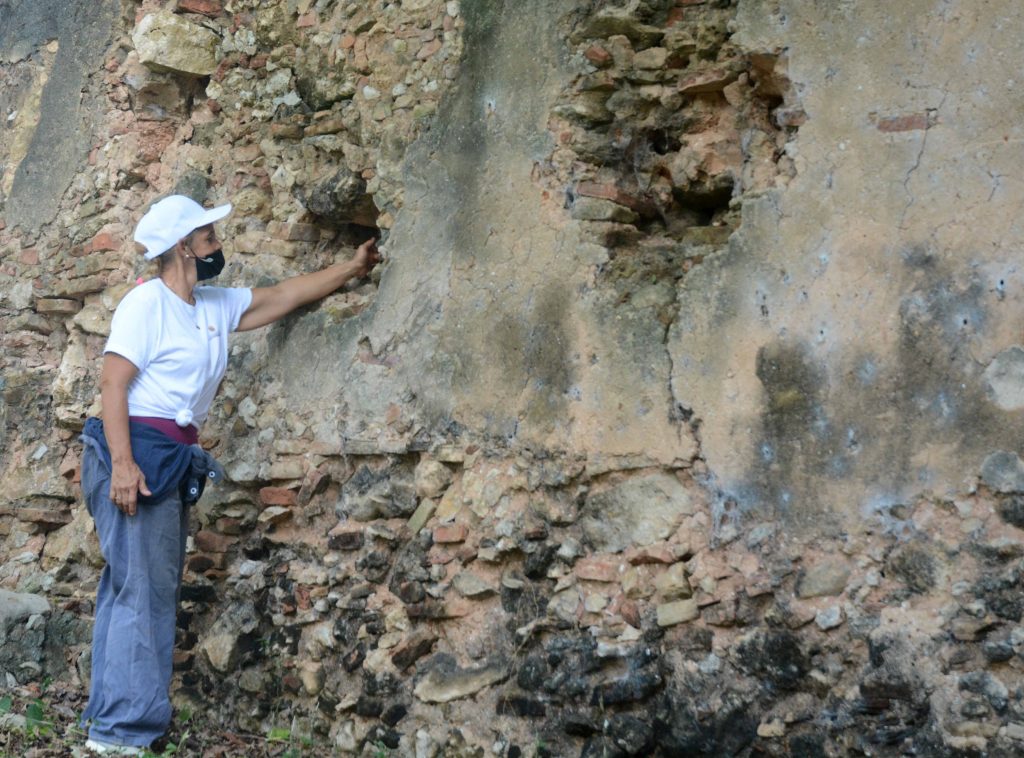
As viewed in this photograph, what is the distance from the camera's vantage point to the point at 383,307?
435 centimetres

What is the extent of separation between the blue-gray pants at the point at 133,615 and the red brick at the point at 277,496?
0.37 meters

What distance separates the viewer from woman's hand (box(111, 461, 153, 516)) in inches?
158

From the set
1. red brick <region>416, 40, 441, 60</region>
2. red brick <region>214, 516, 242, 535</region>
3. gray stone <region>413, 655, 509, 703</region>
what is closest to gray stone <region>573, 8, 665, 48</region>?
red brick <region>416, 40, 441, 60</region>

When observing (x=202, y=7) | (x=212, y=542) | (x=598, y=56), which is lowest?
(x=212, y=542)

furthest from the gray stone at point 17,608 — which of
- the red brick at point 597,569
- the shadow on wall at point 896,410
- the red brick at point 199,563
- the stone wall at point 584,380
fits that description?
the shadow on wall at point 896,410

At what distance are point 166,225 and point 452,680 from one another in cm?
170

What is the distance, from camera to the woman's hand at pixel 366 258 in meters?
4.52

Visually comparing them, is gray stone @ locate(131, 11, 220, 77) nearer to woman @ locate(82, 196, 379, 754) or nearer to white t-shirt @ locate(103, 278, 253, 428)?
woman @ locate(82, 196, 379, 754)

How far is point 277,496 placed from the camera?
14.8 feet

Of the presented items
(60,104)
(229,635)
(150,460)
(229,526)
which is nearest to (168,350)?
(150,460)

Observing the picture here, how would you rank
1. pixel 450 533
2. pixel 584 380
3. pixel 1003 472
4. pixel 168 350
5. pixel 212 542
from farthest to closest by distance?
pixel 212 542 → pixel 168 350 → pixel 450 533 → pixel 584 380 → pixel 1003 472

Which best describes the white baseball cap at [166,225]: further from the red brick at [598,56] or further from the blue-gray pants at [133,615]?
the red brick at [598,56]

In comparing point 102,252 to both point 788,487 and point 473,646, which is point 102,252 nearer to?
point 473,646

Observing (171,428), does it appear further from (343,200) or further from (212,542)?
(343,200)
